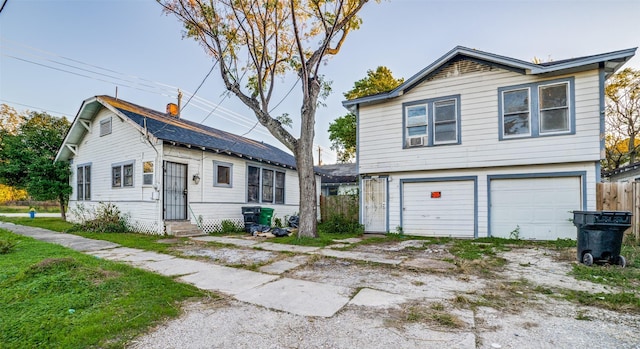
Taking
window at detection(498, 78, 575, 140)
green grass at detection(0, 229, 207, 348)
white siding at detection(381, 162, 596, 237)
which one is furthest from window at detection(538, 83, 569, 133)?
green grass at detection(0, 229, 207, 348)

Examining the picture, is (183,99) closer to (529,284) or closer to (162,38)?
(162,38)

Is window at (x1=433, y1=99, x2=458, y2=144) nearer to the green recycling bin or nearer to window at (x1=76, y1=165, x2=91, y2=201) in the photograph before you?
the green recycling bin

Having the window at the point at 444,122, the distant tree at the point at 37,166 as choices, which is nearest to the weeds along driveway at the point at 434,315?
the window at the point at 444,122

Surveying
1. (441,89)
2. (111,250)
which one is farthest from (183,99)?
(441,89)

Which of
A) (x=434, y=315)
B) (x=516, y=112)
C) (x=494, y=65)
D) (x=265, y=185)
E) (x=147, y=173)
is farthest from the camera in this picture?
(x=265, y=185)

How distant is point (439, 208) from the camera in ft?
31.8

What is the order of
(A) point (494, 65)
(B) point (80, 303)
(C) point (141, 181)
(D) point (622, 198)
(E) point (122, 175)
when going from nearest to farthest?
(B) point (80, 303) < (D) point (622, 198) < (A) point (494, 65) < (C) point (141, 181) < (E) point (122, 175)

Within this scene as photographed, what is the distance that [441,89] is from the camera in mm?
9641

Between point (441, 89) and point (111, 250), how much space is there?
390 inches

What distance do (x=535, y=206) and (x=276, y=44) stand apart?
8944 mm

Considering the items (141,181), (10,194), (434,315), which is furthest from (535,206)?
(10,194)

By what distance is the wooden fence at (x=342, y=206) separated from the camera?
12.1m

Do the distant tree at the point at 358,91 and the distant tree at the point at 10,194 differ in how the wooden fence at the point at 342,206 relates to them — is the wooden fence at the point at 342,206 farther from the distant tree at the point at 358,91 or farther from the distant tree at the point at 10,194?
the distant tree at the point at 10,194

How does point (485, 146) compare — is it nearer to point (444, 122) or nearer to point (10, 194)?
point (444, 122)
